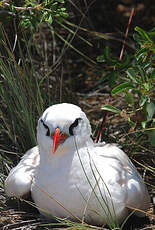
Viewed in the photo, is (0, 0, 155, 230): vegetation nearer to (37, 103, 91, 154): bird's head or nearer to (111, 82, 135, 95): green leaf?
(111, 82, 135, 95): green leaf

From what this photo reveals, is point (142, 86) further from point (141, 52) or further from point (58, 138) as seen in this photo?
point (58, 138)

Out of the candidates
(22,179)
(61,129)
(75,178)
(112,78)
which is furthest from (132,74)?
(22,179)

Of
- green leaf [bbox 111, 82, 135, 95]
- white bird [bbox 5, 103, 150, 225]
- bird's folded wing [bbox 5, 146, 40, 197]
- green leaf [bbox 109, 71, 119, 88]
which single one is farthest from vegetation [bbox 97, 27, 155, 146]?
bird's folded wing [bbox 5, 146, 40, 197]

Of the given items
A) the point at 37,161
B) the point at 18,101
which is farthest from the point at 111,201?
the point at 18,101

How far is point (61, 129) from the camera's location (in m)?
2.43

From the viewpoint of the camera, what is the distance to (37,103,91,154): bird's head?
244cm

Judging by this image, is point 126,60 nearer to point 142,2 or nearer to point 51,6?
point 51,6

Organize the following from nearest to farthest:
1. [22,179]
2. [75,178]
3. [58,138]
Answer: [58,138] < [75,178] < [22,179]

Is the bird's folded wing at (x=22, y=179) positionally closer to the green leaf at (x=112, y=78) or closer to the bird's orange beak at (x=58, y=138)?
the bird's orange beak at (x=58, y=138)

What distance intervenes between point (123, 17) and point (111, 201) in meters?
3.11

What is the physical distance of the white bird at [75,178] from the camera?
248 cm

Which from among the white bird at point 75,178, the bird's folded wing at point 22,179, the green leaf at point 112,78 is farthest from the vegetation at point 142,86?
the bird's folded wing at point 22,179

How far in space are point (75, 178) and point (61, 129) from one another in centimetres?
29

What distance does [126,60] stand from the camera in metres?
2.83
